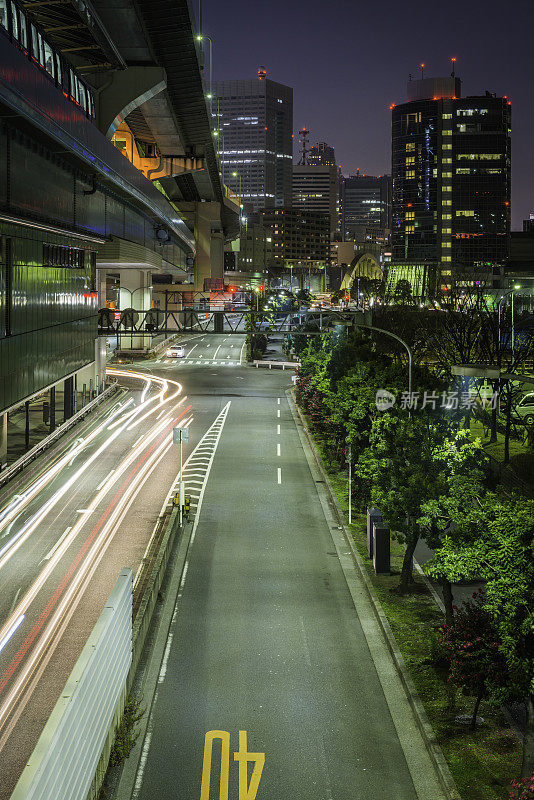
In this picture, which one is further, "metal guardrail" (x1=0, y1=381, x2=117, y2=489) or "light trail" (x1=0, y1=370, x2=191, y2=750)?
"metal guardrail" (x1=0, y1=381, x2=117, y2=489)

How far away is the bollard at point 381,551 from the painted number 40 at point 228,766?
29.8 feet

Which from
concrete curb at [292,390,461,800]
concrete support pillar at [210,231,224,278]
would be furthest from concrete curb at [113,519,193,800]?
concrete support pillar at [210,231,224,278]

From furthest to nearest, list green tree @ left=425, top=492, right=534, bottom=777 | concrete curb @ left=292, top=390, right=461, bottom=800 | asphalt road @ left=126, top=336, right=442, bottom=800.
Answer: asphalt road @ left=126, top=336, right=442, bottom=800, concrete curb @ left=292, top=390, right=461, bottom=800, green tree @ left=425, top=492, right=534, bottom=777

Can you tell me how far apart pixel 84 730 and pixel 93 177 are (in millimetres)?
36516

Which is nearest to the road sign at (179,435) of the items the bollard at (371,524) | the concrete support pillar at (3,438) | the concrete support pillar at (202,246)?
the bollard at (371,524)

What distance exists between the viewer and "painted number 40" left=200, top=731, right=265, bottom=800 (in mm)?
11883

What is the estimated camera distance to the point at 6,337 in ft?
86.7

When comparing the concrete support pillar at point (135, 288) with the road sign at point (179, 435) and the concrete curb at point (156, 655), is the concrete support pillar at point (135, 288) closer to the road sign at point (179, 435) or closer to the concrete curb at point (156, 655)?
the road sign at point (179, 435)

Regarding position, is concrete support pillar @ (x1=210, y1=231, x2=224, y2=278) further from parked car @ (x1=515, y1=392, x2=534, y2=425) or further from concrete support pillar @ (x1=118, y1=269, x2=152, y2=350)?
parked car @ (x1=515, y1=392, x2=534, y2=425)

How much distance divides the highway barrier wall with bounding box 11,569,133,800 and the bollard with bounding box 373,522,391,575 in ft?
32.1

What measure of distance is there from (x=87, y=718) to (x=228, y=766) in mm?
3891

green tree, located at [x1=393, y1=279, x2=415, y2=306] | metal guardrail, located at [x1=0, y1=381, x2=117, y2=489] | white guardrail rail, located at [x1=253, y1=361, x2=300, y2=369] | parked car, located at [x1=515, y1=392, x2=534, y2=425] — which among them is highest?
green tree, located at [x1=393, y1=279, x2=415, y2=306]

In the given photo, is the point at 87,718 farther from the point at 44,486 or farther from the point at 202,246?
the point at 202,246

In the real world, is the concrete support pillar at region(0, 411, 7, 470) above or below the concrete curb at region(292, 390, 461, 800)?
above
